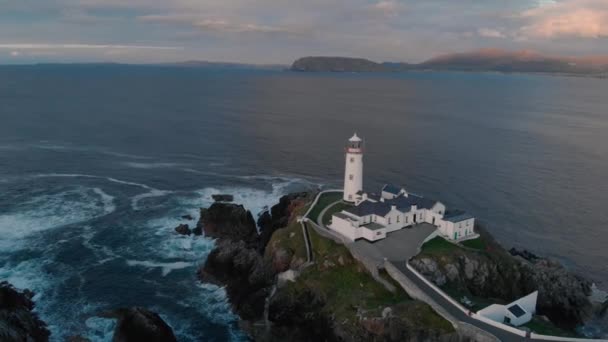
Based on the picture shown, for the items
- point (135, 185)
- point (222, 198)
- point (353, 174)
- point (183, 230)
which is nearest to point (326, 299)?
point (353, 174)

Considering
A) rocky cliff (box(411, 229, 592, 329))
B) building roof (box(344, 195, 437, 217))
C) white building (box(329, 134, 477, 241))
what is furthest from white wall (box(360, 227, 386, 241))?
rocky cliff (box(411, 229, 592, 329))

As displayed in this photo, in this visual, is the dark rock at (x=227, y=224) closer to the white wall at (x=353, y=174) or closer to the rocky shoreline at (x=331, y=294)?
the rocky shoreline at (x=331, y=294)

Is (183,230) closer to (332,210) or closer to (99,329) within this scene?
(332,210)

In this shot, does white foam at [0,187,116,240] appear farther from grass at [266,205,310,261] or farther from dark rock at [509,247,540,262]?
dark rock at [509,247,540,262]

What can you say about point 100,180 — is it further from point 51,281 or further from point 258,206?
point 51,281

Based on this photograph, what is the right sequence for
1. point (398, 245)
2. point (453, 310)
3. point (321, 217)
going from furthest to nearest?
point (321, 217) → point (398, 245) → point (453, 310)

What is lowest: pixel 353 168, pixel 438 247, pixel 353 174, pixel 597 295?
pixel 597 295

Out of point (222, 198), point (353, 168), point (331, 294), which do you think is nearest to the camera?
point (331, 294)

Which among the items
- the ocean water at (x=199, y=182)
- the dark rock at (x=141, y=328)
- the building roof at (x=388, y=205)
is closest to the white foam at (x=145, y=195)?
the ocean water at (x=199, y=182)
